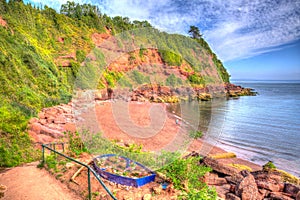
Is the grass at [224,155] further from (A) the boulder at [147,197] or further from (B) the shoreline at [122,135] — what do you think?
(A) the boulder at [147,197]

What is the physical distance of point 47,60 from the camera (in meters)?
21.0

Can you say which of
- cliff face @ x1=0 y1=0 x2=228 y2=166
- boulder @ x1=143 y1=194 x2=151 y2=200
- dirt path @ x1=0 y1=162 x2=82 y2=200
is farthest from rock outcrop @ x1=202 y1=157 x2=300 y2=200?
cliff face @ x1=0 y1=0 x2=228 y2=166

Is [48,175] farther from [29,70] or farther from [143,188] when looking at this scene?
[29,70]

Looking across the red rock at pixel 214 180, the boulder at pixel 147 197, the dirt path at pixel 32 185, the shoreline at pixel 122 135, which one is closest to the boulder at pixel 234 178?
the red rock at pixel 214 180

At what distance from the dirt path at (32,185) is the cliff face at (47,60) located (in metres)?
1.09

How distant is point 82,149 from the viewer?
303 inches

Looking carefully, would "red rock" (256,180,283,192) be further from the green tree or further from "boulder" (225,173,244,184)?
the green tree

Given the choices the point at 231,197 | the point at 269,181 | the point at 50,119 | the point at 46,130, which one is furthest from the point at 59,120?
the point at 269,181

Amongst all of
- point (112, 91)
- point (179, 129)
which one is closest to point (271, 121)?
point (179, 129)

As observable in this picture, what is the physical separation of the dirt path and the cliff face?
1.09 metres

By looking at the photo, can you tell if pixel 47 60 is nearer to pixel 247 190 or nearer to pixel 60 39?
pixel 60 39

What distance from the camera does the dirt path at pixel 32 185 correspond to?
15.8 ft

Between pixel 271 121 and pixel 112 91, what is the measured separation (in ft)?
73.8

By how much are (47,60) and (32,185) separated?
61.1 ft
